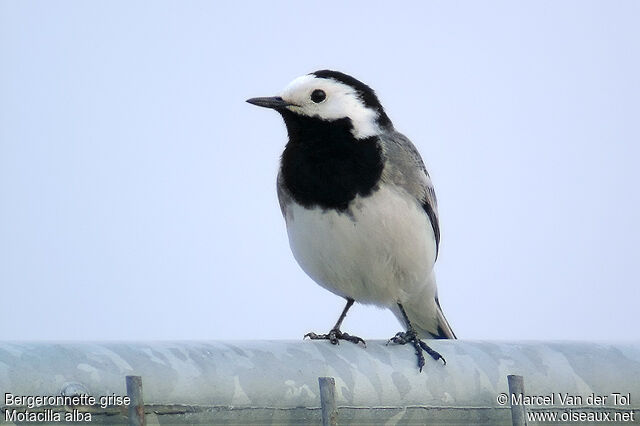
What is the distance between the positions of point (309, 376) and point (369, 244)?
400 centimetres

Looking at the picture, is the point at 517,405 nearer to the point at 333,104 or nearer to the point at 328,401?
the point at 328,401

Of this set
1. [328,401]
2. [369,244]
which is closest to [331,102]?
[369,244]

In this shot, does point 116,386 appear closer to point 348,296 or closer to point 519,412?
point 519,412

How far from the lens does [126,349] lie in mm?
3883

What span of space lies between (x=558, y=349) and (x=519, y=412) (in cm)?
68

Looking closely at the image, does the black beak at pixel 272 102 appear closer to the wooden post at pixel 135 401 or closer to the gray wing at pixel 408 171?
the gray wing at pixel 408 171

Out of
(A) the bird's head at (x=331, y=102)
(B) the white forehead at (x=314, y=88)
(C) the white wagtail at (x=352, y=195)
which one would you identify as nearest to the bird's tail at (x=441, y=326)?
(C) the white wagtail at (x=352, y=195)

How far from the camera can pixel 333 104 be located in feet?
28.0

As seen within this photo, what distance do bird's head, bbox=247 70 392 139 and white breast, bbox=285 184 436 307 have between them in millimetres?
590

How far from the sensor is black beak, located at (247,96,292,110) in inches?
339

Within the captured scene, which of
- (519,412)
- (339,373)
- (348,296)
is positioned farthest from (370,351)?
(348,296)

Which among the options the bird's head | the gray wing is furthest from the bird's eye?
the gray wing

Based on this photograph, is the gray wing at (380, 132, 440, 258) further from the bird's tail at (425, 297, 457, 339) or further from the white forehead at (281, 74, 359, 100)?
the bird's tail at (425, 297, 457, 339)

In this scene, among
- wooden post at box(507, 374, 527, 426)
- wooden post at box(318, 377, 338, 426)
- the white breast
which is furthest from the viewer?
the white breast
